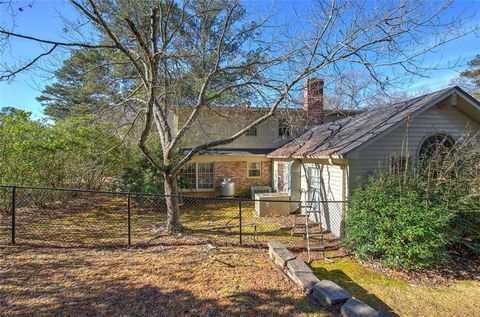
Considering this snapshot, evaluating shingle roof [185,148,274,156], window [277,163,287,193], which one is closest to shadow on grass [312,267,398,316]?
window [277,163,287,193]

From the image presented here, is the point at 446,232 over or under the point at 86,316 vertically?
over

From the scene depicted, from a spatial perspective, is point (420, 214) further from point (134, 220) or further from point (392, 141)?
point (134, 220)

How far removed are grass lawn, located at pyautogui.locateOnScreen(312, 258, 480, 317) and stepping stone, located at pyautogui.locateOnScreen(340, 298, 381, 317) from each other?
1060 mm

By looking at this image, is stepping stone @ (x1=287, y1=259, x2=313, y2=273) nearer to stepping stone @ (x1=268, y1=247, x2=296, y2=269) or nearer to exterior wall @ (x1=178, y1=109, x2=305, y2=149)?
stepping stone @ (x1=268, y1=247, x2=296, y2=269)

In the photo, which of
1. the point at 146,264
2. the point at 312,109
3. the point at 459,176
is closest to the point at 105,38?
the point at 146,264

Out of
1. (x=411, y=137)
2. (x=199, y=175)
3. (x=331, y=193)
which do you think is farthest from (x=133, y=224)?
(x=411, y=137)

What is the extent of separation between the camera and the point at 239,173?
15.1 metres

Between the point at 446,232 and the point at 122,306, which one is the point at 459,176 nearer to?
the point at 446,232

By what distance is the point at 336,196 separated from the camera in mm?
8453

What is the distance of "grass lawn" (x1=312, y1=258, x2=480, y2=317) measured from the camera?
4.45m

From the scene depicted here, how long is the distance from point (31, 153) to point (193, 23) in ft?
23.5

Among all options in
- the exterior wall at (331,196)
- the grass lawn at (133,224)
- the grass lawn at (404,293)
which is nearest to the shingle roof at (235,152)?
the grass lawn at (133,224)

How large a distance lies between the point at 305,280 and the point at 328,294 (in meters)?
0.60

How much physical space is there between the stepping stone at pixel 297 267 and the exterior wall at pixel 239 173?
961 cm
